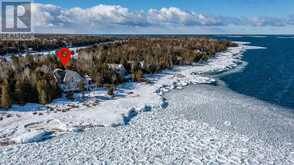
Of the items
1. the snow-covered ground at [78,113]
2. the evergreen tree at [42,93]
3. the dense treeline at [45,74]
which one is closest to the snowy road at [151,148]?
the snow-covered ground at [78,113]

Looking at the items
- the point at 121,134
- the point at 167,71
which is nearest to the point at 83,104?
the point at 121,134

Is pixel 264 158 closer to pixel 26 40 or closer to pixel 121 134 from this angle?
pixel 121 134

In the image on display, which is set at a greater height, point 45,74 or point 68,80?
point 45,74

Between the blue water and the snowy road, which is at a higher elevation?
the blue water

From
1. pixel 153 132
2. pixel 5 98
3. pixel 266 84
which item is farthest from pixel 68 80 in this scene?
pixel 266 84

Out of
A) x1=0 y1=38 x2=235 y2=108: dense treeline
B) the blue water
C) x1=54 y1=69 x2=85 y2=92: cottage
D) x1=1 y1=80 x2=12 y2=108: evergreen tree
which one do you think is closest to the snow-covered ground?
x1=1 y1=80 x2=12 y2=108: evergreen tree

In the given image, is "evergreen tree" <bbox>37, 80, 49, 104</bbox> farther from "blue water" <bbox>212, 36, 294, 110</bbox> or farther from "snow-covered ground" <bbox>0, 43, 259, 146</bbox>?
"blue water" <bbox>212, 36, 294, 110</bbox>

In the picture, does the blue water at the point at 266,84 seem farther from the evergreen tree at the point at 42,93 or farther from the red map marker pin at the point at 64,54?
the evergreen tree at the point at 42,93

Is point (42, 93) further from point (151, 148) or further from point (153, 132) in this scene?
point (151, 148)
